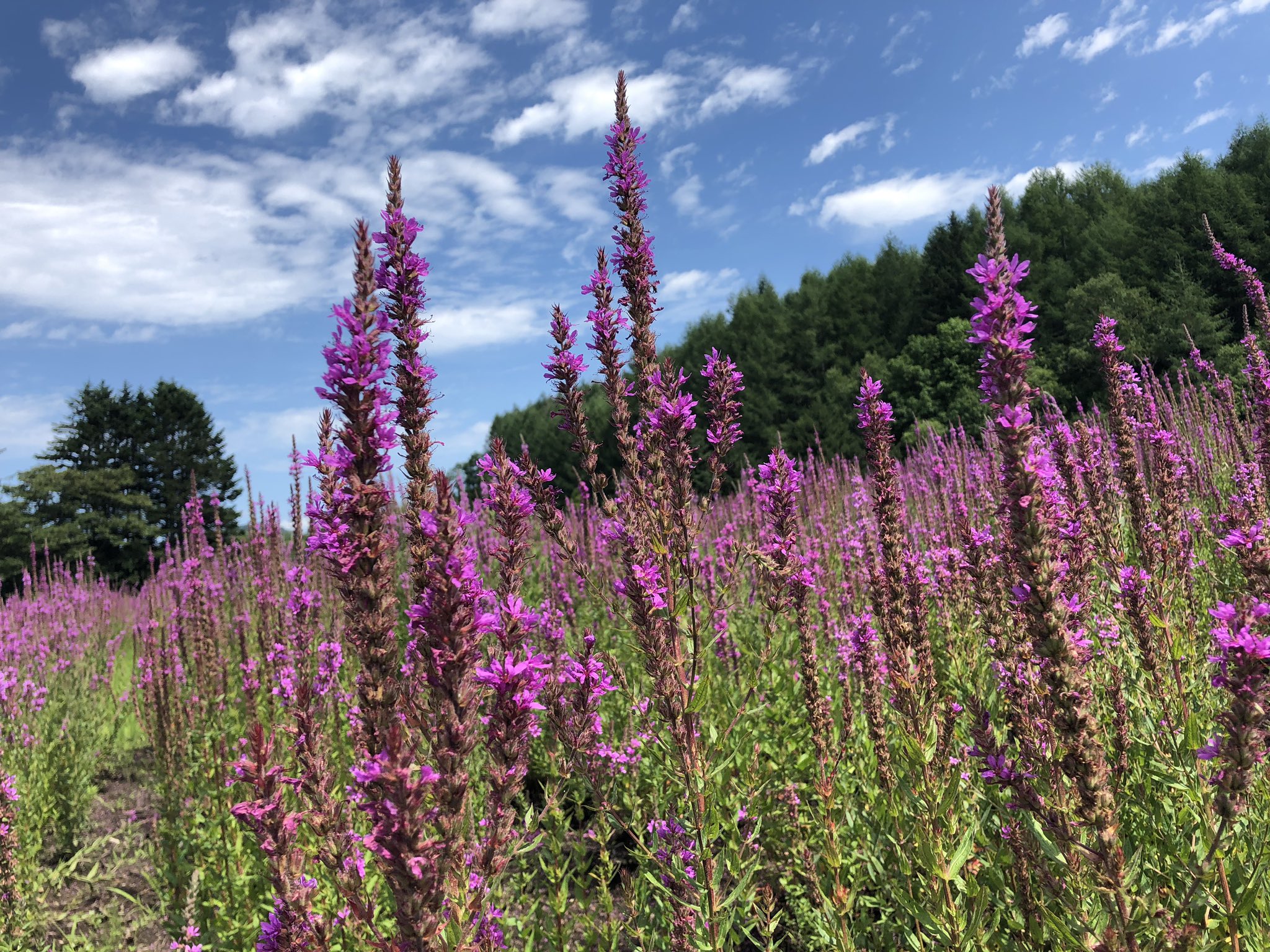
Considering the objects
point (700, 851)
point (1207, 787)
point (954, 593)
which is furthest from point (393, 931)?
point (954, 593)

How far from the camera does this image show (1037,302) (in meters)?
25.2

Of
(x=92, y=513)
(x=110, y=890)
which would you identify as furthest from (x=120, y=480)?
(x=110, y=890)

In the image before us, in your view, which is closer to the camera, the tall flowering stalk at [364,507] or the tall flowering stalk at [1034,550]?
the tall flowering stalk at [364,507]

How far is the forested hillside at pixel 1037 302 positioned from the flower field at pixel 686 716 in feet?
54.5

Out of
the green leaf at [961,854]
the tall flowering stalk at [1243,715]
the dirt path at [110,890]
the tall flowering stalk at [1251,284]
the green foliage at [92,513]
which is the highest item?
the green foliage at [92,513]

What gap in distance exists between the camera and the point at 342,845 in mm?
2330

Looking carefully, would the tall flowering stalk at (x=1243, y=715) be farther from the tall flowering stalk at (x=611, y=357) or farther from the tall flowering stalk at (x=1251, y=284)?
the tall flowering stalk at (x=1251, y=284)

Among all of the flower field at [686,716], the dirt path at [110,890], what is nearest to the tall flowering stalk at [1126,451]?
the flower field at [686,716]

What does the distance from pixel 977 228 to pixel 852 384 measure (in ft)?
34.8

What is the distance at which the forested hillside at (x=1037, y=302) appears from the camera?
26641 mm

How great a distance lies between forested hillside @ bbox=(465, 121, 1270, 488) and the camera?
87.4 ft

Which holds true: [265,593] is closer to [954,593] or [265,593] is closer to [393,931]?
Answer: [393,931]

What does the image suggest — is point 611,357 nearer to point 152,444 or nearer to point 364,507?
point 364,507

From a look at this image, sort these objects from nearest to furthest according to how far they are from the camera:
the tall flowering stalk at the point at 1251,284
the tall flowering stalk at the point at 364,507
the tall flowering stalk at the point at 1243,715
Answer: the tall flowering stalk at the point at 364,507, the tall flowering stalk at the point at 1243,715, the tall flowering stalk at the point at 1251,284
